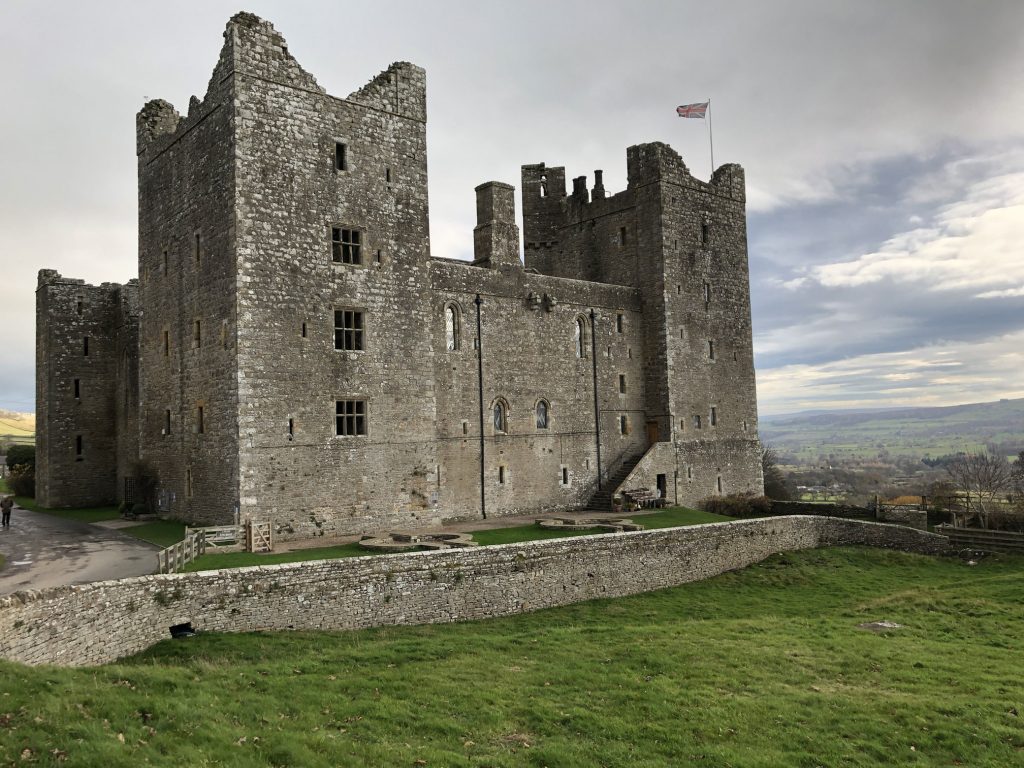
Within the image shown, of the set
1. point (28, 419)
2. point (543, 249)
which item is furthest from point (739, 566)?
point (28, 419)

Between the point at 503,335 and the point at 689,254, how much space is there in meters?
12.3

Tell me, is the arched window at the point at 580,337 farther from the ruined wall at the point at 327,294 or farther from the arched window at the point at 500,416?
the ruined wall at the point at 327,294

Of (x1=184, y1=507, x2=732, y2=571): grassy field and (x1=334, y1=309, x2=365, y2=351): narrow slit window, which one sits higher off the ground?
(x1=334, y1=309, x2=365, y2=351): narrow slit window

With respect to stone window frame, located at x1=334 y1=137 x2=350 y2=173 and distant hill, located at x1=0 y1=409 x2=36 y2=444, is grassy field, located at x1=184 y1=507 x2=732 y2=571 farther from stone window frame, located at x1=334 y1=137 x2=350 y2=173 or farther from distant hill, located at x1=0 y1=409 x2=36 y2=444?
distant hill, located at x1=0 y1=409 x2=36 y2=444

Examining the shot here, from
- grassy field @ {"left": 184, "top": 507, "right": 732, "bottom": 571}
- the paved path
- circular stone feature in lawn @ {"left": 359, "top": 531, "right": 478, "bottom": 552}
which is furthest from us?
circular stone feature in lawn @ {"left": 359, "top": 531, "right": 478, "bottom": 552}

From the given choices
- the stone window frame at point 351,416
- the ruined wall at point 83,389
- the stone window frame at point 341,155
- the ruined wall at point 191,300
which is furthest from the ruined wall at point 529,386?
the ruined wall at point 83,389

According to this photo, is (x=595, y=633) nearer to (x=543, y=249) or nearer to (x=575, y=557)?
(x=575, y=557)

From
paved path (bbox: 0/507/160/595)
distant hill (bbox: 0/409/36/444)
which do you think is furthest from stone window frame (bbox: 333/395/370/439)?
distant hill (bbox: 0/409/36/444)

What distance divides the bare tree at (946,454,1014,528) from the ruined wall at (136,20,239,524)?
1200 inches

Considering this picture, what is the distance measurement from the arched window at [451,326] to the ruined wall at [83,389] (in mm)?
15047

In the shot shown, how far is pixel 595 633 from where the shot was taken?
18.8m

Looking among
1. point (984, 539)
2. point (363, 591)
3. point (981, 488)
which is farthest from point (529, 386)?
point (981, 488)

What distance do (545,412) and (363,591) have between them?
→ 1675 centimetres

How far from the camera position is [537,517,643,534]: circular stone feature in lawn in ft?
91.3
